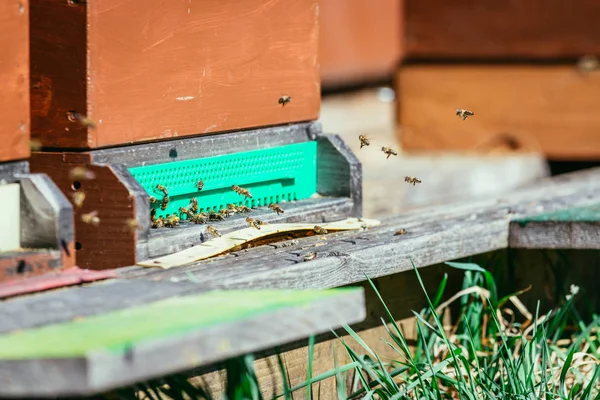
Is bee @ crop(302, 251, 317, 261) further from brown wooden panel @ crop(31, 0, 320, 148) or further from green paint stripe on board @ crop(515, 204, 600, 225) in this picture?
green paint stripe on board @ crop(515, 204, 600, 225)

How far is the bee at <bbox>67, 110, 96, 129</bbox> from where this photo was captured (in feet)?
8.57

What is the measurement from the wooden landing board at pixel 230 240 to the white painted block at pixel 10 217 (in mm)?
291

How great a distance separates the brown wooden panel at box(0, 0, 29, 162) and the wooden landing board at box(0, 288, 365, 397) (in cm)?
61

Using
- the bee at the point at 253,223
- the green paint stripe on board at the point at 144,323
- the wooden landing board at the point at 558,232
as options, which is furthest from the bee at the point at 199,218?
the wooden landing board at the point at 558,232

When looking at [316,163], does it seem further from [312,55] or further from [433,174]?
[433,174]

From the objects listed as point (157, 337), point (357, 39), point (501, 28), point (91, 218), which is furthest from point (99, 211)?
point (357, 39)

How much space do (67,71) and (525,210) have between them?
1640 mm

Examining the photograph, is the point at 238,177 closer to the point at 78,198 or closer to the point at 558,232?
the point at 78,198

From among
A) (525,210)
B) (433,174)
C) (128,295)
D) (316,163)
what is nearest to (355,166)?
(316,163)

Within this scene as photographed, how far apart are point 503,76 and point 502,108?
173 millimetres

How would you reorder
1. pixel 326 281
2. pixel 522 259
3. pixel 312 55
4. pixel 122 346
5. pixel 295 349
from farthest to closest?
pixel 522 259 < pixel 312 55 < pixel 295 349 < pixel 326 281 < pixel 122 346

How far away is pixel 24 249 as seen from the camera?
2506 mm

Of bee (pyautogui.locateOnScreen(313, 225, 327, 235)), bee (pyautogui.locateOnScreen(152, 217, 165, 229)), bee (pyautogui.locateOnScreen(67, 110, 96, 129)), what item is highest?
bee (pyautogui.locateOnScreen(67, 110, 96, 129))

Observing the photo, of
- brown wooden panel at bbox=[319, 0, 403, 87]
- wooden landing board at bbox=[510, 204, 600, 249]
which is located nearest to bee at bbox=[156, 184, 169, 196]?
wooden landing board at bbox=[510, 204, 600, 249]
